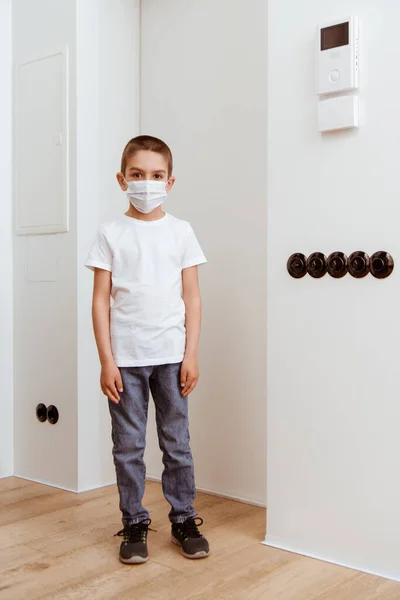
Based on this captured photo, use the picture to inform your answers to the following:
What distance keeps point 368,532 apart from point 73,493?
122 centimetres

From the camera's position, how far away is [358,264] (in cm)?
186

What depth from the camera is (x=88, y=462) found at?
8.96ft

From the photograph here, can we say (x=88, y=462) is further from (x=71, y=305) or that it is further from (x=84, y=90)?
(x=84, y=90)

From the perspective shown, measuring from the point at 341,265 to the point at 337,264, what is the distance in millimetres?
13

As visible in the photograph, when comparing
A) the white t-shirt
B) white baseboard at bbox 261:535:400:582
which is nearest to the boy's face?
the white t-shirt

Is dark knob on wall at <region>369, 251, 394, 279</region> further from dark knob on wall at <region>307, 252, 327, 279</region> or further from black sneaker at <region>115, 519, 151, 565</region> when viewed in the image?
black sneaker at <region>115, 519, 151, 565</region>

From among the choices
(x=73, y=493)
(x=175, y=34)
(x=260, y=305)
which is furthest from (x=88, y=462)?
(x=175, y=34)

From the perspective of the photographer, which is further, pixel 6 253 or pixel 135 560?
pixel 6 253

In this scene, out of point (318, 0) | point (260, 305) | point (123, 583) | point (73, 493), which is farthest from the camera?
point (73, 493)

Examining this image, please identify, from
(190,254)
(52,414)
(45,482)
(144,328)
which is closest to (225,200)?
(190,254)

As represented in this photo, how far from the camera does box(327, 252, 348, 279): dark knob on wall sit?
190cm

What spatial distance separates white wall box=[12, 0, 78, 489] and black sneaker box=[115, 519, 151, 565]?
721 mm

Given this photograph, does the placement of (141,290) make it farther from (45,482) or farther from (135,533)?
(45,482)

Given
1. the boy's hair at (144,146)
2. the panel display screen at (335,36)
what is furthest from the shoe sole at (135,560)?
the panel display screen at (335,36)
